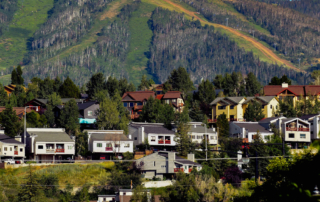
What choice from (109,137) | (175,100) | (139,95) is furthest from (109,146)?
(175,100)

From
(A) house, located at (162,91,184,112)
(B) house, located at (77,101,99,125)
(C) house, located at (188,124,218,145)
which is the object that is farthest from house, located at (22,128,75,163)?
(A) house, located at (162,91,184,112)

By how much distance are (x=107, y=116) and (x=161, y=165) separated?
2066cm

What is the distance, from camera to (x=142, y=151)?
102 metres

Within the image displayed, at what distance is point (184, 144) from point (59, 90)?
5199cm

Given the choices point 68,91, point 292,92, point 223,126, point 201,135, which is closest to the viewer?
point 201,135

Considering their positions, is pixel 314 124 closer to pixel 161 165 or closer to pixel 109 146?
pixel 161 165

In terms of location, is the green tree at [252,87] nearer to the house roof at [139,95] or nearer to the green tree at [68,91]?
the house roof at [139,95]

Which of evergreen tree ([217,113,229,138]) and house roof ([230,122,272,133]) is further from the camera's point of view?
evergreen tree ([217,113,229,138])

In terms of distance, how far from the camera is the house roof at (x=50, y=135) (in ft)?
327

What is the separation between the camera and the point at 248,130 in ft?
372

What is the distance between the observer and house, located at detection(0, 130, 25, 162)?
3782 inches

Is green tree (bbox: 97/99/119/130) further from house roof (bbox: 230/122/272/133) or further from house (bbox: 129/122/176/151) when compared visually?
house roof (bbox: 230/122/272/133)

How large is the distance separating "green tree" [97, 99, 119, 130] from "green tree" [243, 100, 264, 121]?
28989 mm

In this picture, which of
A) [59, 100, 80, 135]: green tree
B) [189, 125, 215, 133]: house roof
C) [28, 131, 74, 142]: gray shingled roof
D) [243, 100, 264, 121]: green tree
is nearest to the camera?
[28, 131, 74, 142]: gray shingled roof
